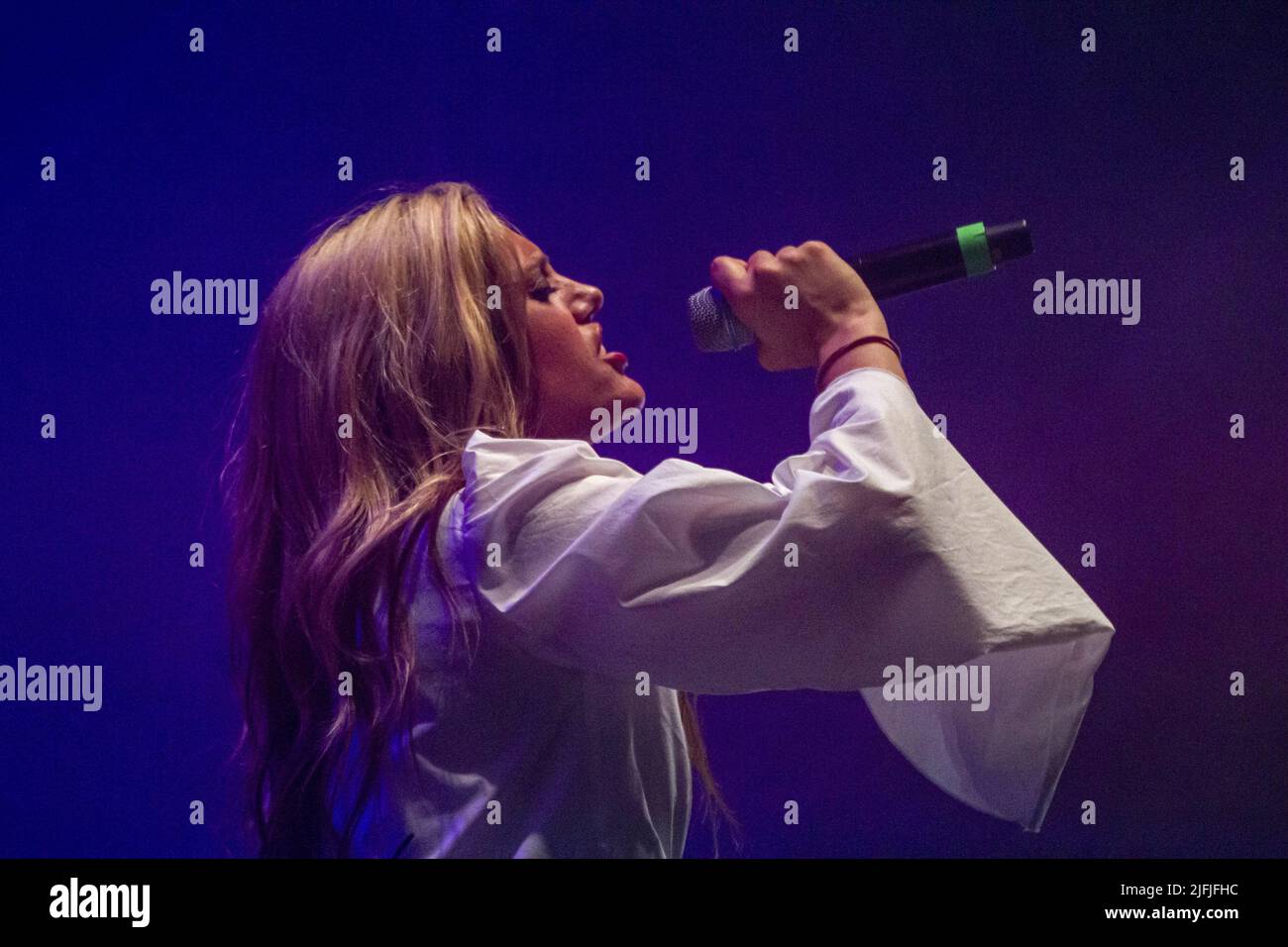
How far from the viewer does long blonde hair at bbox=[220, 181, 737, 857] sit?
1.03 metres

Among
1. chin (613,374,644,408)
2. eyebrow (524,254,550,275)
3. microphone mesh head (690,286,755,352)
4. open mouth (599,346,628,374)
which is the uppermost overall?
eyebrow (524,254,550,275)

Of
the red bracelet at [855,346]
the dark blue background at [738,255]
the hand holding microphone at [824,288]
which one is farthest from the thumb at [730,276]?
the dark blue background at [738,255]

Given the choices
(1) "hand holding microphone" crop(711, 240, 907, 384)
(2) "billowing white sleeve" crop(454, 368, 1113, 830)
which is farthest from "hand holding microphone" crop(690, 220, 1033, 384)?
(2) "billowing white sleeve" crop(454, 368, 1113, 830)

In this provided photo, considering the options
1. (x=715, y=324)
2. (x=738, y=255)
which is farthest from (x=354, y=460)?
(x=738, y=255)

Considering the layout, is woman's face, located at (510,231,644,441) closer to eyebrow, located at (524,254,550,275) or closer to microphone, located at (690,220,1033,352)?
eyebrow, located at (524,254,550,275)

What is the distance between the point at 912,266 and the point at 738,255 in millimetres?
244

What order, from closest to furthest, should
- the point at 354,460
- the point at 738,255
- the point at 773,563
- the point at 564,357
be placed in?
the point at 773,563 < the point at 354,460 < the point at 564,357 < the point at 738,255

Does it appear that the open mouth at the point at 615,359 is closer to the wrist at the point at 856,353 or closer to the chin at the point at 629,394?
the chin at the point at 629,394

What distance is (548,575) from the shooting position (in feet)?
3.17

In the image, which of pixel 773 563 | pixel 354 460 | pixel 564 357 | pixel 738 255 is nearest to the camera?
pixel 773 563

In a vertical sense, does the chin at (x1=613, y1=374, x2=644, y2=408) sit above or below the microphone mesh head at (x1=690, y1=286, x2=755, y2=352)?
below

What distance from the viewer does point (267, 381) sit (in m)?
1.15

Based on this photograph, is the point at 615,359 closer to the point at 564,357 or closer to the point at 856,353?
the point at 564,357

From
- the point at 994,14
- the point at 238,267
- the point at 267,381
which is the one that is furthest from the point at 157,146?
the point at 994,14
